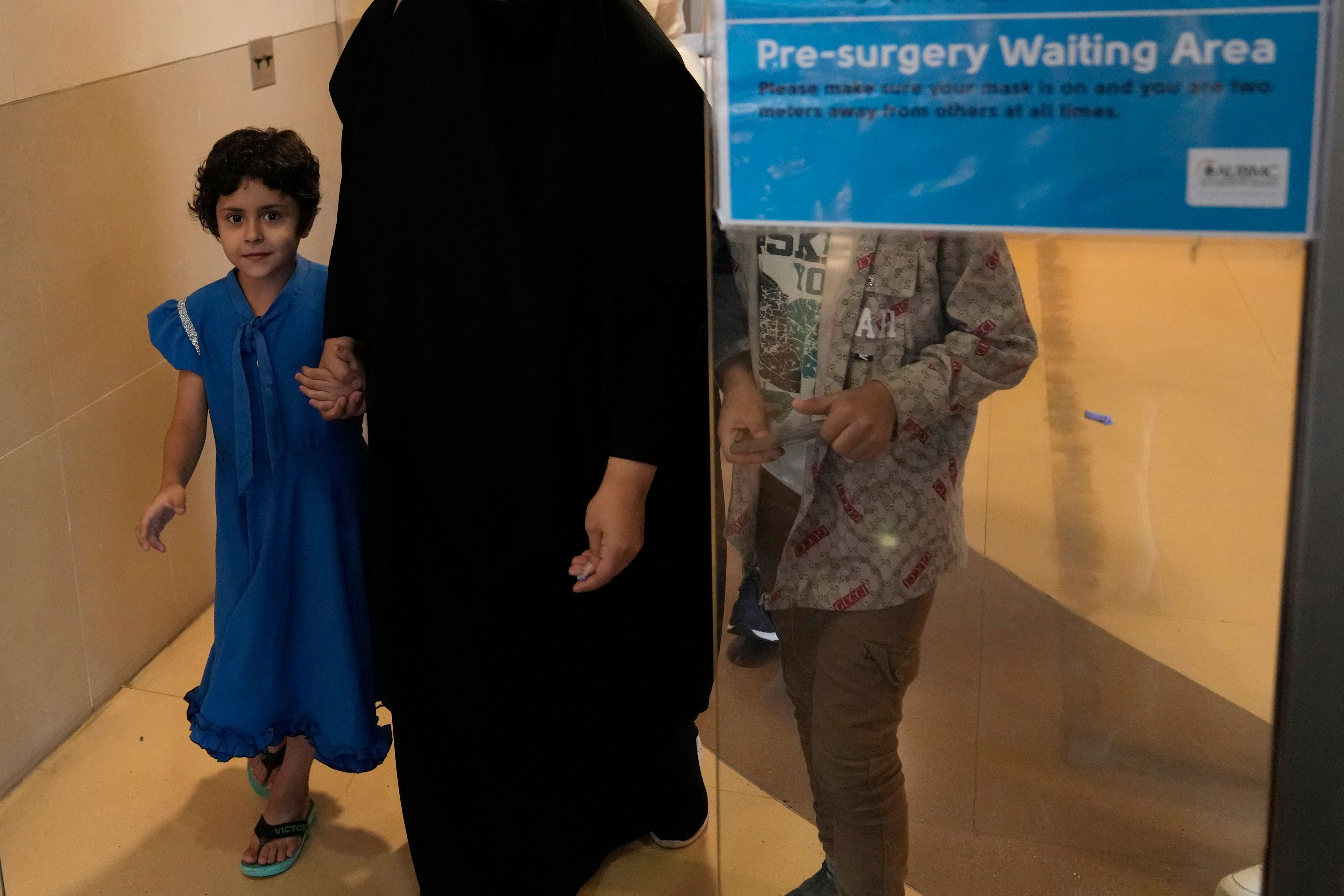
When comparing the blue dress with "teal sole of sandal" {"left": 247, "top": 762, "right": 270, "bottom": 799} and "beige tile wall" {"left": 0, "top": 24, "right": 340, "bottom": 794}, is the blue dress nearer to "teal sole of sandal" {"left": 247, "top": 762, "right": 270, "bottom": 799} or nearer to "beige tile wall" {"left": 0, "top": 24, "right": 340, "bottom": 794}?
"teal sole of sandal" {"left": 247, "top": 762, "right": 270, "bottom": 799}

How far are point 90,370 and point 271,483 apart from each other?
62 cm

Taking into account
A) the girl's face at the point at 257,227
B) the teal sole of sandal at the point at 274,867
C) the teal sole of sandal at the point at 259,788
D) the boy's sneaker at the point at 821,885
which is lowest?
the teal sole of sandal at the point at 274,867

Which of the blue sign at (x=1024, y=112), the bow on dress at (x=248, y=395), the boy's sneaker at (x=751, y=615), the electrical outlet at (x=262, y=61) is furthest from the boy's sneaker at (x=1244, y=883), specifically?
the electrical outlet at (x=262, y=61)

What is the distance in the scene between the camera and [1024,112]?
935 mm

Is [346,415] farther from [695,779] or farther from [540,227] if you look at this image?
[695,779]

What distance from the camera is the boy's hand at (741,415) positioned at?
3.78 ft

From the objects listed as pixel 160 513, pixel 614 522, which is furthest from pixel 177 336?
pixel 614 522

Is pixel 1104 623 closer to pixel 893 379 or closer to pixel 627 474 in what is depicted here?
pixel 893 379

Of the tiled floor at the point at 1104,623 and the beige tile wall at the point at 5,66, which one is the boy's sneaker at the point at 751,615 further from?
the beige tile wall at the point at 5,66

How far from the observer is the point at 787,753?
4.07ft

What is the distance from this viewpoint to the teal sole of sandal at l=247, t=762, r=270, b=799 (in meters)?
1.96

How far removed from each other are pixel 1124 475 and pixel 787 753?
42cm

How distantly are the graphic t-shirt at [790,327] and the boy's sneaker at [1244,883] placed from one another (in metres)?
0.50

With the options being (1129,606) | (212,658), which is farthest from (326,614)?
(1129,606)
